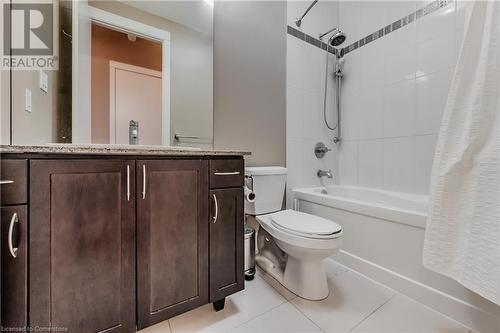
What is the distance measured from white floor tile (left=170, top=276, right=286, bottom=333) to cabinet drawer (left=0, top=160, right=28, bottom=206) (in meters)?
0.86

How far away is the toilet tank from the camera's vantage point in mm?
1505

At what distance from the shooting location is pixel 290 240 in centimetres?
118

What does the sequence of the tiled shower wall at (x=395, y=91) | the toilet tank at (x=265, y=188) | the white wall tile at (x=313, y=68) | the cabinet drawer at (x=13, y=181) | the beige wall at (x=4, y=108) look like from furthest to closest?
the white wall tile at (x=313, y=68), the tiled shower wall at (x=395, y=91), the toilet tank at (x=265, y=188), the beige wall at (x=4, y=108), the cabinet drawer at (x=13, y=181)

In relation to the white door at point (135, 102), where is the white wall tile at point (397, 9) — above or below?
above

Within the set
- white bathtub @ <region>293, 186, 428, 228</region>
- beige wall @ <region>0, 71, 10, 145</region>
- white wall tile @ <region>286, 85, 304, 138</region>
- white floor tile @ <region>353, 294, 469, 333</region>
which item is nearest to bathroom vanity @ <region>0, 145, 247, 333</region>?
beige wall @ <region>0, 71, 10, 145</region>

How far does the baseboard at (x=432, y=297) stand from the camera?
0.99 m

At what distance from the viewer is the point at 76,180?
0.73m

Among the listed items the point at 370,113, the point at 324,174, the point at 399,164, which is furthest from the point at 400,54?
the point at 324,174

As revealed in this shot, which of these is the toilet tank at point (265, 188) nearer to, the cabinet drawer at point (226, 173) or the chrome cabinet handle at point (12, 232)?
the cabinet drawer at point (226, 173)

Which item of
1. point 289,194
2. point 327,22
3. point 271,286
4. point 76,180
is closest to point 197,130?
point 76,180

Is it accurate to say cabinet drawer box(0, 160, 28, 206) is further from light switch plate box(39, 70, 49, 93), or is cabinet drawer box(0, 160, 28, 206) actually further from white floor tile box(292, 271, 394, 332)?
white floor tile box(292, 271, 394, 332)

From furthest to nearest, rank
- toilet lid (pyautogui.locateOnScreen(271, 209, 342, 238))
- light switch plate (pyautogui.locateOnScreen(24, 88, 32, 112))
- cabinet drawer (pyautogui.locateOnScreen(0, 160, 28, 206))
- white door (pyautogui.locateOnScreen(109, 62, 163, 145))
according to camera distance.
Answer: white door (pyautogui.locateOnScreen(109, 62, 163, 145))
toilet lid (pyautogui.locateOnScreen(271, 209, 342, 238))
light switch plate (pyautogui.locateOnScreen(24, 88, 32, 112))
cabinet drawer (pyautogui.locateOnScreen(0, 160, 28, 206))

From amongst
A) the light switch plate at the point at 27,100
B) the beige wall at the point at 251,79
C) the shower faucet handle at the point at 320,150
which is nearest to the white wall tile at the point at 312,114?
the shower faucet handle at the point at 320,150

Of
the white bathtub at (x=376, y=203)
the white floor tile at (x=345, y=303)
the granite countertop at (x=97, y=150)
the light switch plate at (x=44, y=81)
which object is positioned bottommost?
the white floor tile at (x=345, y=303)
